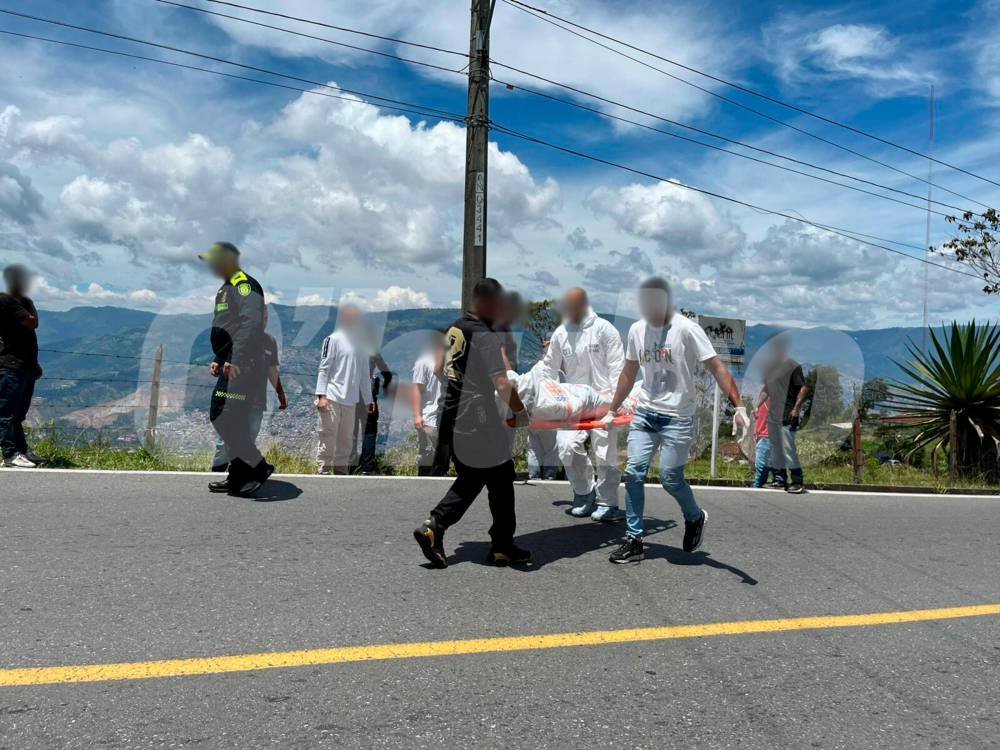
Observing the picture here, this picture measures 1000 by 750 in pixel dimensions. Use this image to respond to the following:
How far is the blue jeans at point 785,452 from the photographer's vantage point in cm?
875

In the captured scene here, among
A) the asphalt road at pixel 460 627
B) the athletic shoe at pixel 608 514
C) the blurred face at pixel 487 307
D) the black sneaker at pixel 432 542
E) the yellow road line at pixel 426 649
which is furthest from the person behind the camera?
the athletic shoe at pixel 608 514

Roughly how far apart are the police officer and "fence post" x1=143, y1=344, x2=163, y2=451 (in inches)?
153

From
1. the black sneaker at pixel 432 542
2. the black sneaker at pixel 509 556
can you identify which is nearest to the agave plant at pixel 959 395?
the black sneaker at pixel 509 556

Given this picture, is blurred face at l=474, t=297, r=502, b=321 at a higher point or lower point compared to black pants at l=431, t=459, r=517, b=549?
higher

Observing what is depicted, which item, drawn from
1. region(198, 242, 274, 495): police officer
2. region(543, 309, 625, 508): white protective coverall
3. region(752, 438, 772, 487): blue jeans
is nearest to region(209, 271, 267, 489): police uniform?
region(198, 242, 274, 495): police officer

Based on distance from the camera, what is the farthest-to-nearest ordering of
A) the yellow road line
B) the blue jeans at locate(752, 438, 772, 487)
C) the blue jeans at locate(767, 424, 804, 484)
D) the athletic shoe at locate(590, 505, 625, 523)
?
the blue jeans at locate(752, 438, 772, 487)
the blue jeans at locate(767, 424, 804, 484)
the athletic shoe at locate(590, 505, 625, 523)
the yellow road line

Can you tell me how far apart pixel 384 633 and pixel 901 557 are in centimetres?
413

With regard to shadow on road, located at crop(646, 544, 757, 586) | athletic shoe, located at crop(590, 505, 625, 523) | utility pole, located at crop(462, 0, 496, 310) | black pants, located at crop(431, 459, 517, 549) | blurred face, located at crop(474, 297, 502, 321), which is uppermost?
utility pole, located at crop(462, 0, 496, 310)

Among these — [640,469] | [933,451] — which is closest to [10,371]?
[640,469]

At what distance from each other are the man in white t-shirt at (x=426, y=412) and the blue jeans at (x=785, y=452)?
3.89 m

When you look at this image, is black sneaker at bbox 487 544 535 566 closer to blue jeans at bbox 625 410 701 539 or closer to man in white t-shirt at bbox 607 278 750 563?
man in white t-shirt at bbox 607 278 750 563

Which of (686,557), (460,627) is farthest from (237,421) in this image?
(686,557)

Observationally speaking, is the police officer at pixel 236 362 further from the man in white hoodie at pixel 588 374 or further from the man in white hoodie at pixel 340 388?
the man in white hoodie at pixel 588 374

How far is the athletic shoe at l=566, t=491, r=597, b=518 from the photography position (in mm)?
6391
